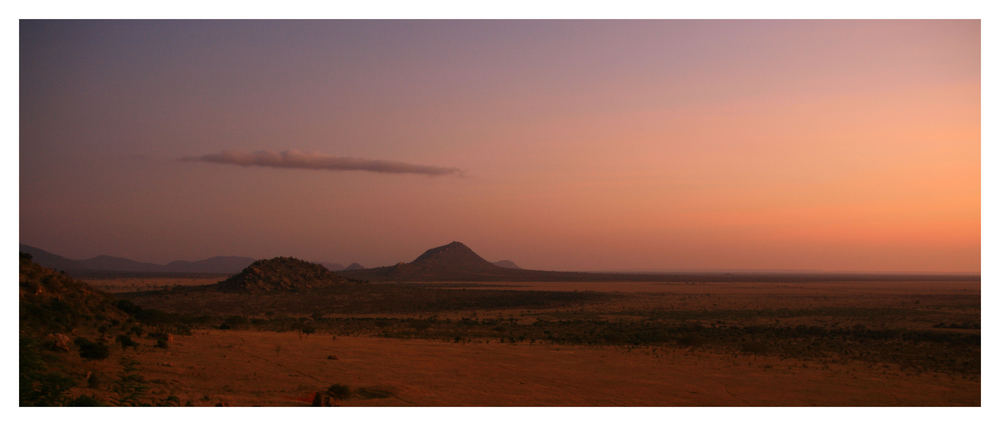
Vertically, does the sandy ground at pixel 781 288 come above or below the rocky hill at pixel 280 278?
below

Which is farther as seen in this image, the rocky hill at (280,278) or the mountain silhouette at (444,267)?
the mountain silhouette at (444,267)

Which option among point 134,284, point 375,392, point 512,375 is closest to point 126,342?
point 375,392

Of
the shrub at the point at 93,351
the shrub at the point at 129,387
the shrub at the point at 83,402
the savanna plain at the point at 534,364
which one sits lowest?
the savanna plain at the point at 534,364

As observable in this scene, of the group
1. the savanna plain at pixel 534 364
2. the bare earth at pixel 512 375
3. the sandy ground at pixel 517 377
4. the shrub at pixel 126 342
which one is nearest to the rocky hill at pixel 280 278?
the savanna plain at pixel 534 364

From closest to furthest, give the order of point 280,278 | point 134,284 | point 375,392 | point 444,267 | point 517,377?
point 375,392
point 517,377
point 280,278
point 134,284
point 444,267

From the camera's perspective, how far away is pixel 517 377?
53.0ft

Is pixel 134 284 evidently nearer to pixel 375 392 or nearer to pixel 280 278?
pixel 280 278

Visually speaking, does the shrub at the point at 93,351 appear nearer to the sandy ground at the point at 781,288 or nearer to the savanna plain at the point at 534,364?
the savanna plain at the point at 534,364

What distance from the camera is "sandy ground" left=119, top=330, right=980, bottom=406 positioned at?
13.6m

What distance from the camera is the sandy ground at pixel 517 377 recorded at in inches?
537

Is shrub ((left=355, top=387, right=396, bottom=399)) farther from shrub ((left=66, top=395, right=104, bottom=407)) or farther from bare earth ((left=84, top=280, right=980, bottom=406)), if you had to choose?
shrub ((left=66, top=395, right=104, bottom=407))

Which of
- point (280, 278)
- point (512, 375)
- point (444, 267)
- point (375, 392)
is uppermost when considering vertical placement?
point (375, 392)

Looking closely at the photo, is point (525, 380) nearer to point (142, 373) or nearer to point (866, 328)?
point (142, 373)
